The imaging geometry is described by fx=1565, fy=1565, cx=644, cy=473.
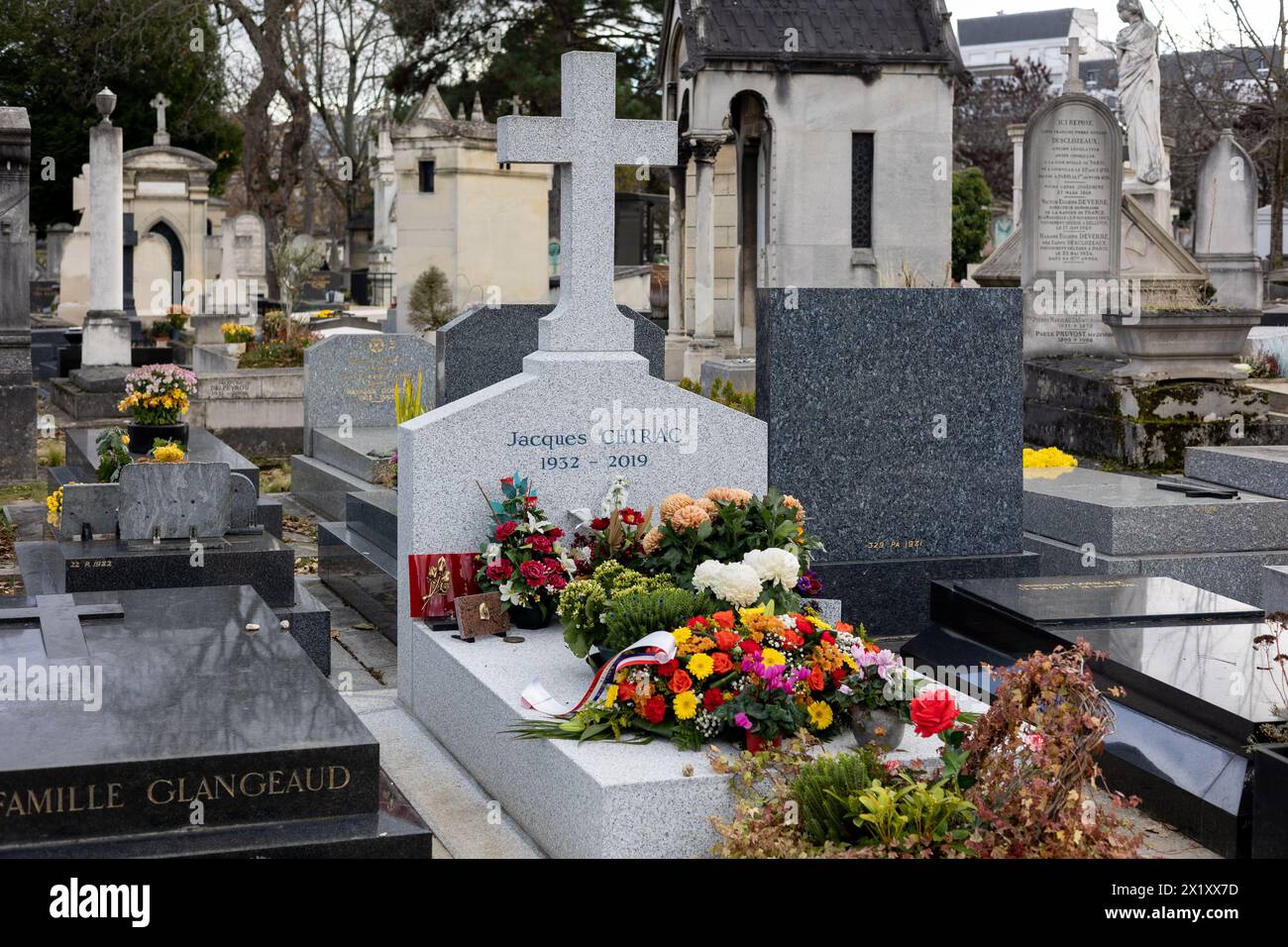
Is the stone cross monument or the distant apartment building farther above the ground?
the distant apartment building

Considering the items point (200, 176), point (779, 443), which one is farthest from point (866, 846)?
point (200, 176)

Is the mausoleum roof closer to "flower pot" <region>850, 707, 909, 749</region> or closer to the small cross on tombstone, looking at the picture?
the small cross on tombstone

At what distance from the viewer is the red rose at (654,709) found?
16.0ft

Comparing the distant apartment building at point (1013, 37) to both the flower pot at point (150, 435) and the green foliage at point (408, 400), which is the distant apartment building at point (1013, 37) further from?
the flower pot at point (150, 435)

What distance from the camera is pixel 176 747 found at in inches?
172

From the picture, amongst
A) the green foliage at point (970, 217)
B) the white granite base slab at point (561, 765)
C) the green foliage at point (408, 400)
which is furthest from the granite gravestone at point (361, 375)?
the green foliage at point (970, 217)

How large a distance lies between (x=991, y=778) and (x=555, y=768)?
53.7 inches

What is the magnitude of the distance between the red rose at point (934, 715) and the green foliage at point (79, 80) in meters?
29.6

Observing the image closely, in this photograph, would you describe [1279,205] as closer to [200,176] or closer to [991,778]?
[200,176]

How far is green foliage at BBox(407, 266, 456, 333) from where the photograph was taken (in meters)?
21.4

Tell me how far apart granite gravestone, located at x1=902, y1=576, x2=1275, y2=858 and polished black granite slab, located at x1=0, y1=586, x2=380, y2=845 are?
271 centimetres

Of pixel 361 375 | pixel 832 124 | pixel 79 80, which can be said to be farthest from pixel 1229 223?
pixel 79 80

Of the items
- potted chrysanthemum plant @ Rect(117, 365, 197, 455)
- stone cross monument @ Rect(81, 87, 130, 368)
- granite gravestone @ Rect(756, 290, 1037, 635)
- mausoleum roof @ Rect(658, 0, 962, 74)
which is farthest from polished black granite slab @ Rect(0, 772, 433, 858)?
stone cross monument @ Rect(81, 87, 130, 368)
